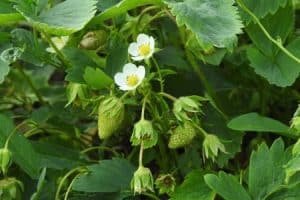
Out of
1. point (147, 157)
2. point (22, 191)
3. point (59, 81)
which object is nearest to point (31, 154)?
point (22, 191)

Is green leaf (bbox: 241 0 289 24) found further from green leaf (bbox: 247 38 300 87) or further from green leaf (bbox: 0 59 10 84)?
green leaf (bbox: 0 59 10 84)

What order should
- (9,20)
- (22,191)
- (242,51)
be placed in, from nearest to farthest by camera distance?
1. (9,20)
2. (22,191)
3. (242,51)

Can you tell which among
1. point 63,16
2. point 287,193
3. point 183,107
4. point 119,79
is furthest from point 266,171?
point 63,16

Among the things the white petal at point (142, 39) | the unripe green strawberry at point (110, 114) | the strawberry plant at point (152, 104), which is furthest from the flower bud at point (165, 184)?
the white petal at point (142, 39)

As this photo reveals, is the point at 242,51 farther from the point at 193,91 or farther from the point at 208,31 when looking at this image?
the point at 208,31

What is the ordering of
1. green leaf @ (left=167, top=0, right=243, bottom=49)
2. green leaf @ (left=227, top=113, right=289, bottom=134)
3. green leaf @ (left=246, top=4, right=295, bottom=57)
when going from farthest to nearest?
green leaf @ (left=246, top=4, right=295, bottom=57), green leaf @ (left=227, top=113, right=289, bottom=134), green leaf @ (left=167, top=0, right=243, bottom=49)

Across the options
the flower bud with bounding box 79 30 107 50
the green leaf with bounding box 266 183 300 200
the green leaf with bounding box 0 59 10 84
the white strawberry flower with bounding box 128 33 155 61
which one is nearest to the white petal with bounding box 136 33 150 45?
the white strawberry flower with bounding box 128 33 155 61
